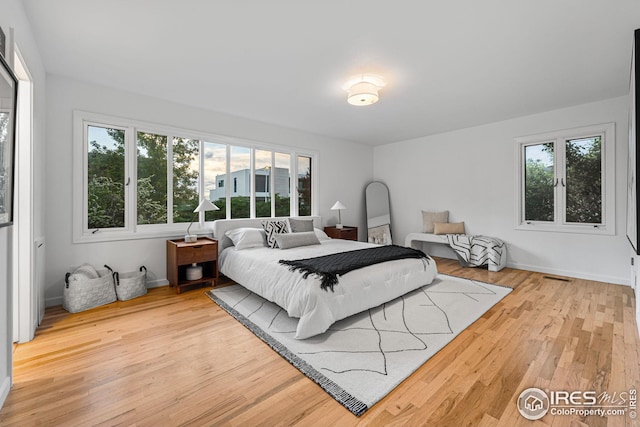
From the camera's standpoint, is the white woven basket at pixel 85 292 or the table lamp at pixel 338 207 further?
the table lamp at pixel 338 207

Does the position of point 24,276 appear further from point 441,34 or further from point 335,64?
point 441,34

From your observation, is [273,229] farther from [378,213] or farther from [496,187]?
[496,187]

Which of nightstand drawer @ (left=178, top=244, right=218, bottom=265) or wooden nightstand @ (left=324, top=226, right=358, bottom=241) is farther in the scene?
wooden nightstand @ (left=324, top=226, right=358, bottom=241)

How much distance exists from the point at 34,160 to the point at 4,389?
6.17ft

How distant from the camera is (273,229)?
4320 millimetres

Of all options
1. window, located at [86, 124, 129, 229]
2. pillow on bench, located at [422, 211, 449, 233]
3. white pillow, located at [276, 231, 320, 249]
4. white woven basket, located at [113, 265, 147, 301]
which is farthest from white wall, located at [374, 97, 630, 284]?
window, located at [86, 124, 129, 229]

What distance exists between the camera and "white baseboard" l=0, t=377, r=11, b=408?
159 cm

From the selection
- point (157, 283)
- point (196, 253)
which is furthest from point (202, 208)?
point (157, 283)

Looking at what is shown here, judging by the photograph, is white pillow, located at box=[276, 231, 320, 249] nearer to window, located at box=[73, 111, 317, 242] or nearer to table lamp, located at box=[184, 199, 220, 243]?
table lamp, located at box=[184, 199, 220, 243]

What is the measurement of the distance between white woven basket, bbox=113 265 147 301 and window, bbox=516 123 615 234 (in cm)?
568

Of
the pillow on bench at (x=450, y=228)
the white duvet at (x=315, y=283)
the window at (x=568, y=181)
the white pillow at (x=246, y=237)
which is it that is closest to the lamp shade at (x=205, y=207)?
the white pillow at (x=246, y=237)

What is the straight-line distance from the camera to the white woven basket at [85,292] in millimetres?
2934

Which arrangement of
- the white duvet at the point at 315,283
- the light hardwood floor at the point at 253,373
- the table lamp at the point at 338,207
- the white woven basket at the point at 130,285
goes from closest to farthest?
the light hardwood floor at the point at 253,373 → the white duvet at the point at 315,283 → the white woven basket at the point at 130,285 → the table lamp at the point at 338,207

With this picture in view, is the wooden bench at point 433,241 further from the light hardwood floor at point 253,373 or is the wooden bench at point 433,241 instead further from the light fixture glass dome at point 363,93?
the light fixture glass dome at point 363,93
